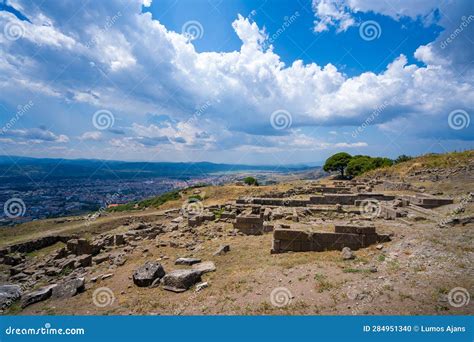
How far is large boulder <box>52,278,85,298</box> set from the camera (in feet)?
27.9

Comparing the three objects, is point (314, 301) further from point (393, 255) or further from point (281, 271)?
point (393, 255)

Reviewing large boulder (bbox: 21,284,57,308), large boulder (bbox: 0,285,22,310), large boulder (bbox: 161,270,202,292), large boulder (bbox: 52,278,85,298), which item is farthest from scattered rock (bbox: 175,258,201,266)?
large boulder (bbox: 0,285,22,310)

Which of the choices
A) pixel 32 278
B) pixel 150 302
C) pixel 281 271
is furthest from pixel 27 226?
pixel 281 271

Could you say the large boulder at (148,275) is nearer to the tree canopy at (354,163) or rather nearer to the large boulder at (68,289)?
the large boulder at (68,289)

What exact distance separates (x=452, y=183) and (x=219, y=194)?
2684cm

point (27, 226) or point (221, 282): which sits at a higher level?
point (221, 282)

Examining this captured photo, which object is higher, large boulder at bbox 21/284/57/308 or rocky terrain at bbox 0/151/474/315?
rocky terrain at bbox 0/151/474/315

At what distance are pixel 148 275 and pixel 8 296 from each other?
16.7 ft

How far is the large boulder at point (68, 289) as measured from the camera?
27.9ft

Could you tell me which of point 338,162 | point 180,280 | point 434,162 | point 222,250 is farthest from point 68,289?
point 338,162

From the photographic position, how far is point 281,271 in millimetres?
7980

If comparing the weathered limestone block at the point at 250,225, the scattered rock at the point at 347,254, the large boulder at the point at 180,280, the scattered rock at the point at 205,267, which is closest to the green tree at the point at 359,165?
the weathered limestone block at the point at 250,225

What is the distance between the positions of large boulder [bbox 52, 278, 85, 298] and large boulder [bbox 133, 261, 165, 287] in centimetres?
207

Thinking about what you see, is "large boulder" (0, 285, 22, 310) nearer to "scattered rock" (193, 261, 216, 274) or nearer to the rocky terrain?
the rocky terrain
